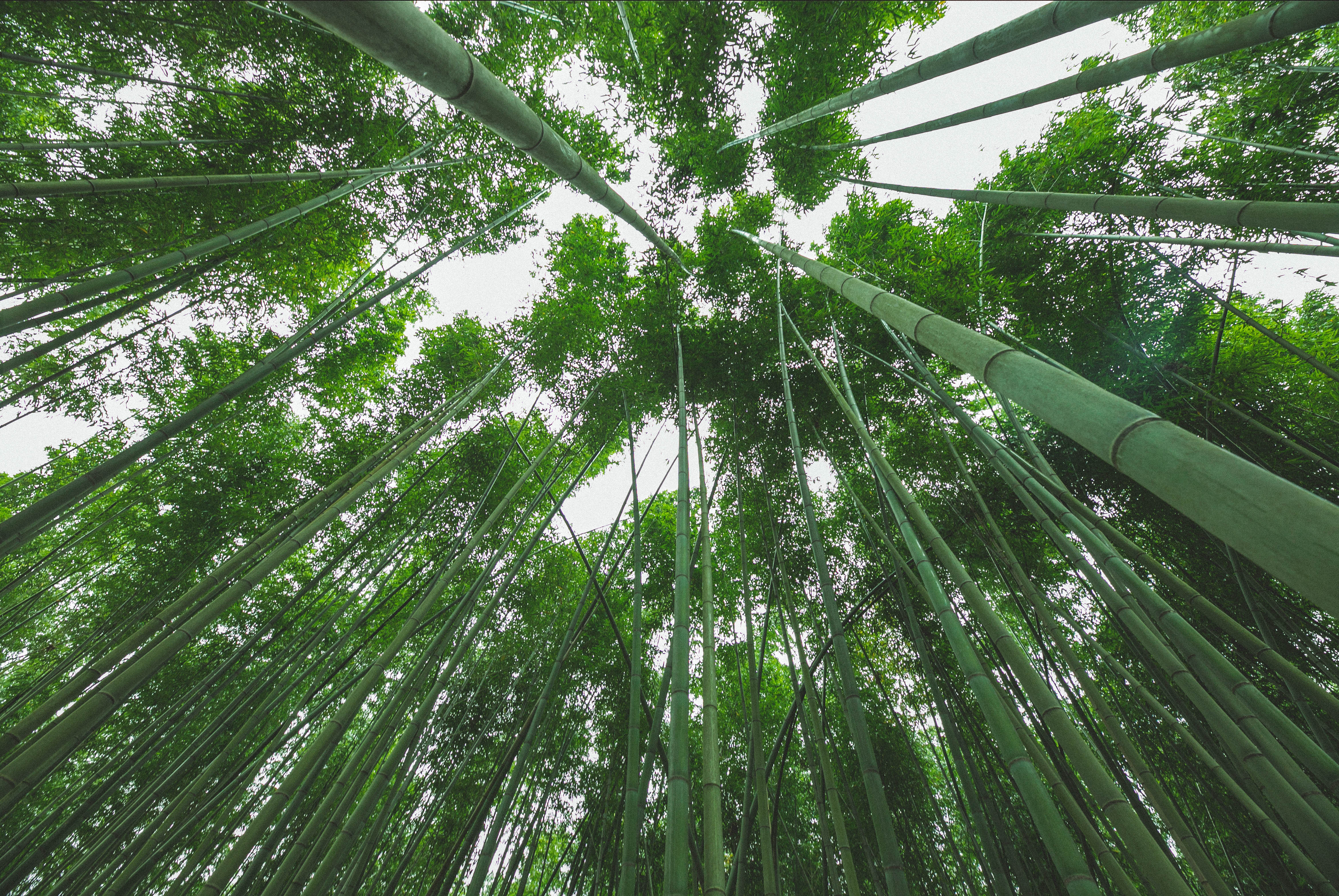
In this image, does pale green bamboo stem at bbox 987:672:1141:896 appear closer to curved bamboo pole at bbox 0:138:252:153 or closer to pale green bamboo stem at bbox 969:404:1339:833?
pale green bamboo stem at bbox 969:404:1339:833

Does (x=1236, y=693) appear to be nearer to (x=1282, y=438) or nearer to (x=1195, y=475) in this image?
(x=1195, y=475)

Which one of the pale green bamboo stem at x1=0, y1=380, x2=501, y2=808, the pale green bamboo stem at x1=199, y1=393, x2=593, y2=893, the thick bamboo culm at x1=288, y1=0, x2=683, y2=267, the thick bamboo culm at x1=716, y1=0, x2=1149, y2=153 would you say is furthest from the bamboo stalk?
the pale green bamboo stem at x1=0, y1=380, x2=501, y2=808

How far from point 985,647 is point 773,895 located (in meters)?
2.19

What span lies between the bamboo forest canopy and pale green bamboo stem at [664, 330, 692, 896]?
15mm

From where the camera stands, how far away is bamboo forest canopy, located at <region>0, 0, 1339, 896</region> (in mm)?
1389

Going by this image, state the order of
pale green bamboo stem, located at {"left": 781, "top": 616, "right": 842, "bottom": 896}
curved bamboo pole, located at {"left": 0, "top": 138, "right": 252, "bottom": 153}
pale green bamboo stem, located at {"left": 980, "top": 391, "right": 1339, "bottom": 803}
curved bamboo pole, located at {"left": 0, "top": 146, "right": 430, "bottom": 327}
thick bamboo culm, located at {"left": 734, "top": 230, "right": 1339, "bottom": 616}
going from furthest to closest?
1. curved bamboo pole, located at {"left": 0, "top": 138, "right": 252, "bottom": 153}
2. pale green bamboo stem, located at {"left": 781, "top": 616, "right": 842, "bottom": 896}
3. curved bamboo pole, located at {"left": 0, "top": 146, "right": 430, "bottom": 327}
4. pale green bamboo stem, located at {"left": 980, "top": 391, "right": 1339, "bottom": 803}
5. thick bamboo culm, located at {"left": 734, "top": 230, "right": 1339, "bottom": 616}

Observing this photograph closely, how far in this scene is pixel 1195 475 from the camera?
64cm

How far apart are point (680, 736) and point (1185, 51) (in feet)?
7.66

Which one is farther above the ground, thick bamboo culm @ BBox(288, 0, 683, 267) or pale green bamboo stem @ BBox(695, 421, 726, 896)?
thick bamboo culm @ BBox(288, 0, 683, 267)

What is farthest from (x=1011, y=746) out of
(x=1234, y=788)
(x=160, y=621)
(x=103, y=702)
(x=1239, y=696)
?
(x=160, y=621)

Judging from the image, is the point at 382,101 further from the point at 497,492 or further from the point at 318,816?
the point at 318,816

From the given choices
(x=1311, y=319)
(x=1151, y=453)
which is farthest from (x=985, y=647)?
(x=1311, y=319)

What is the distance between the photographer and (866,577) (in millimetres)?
4449

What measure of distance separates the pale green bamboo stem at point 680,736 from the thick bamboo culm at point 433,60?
108cm
